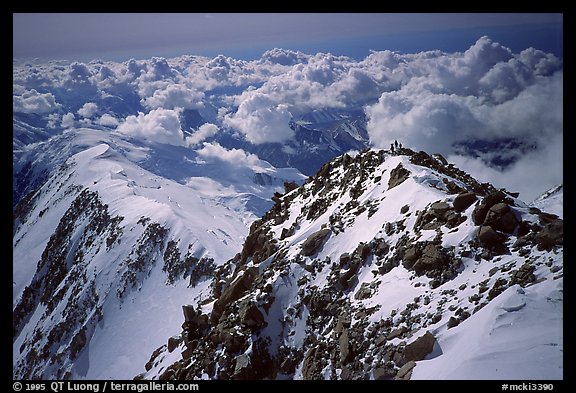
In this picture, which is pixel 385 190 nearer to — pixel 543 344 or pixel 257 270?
pixel 257 270

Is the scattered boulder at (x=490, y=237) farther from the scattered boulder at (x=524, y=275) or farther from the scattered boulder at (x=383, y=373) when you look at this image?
the scattered boulder at (x=383, y=373)

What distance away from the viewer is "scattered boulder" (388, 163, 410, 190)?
2534 cm

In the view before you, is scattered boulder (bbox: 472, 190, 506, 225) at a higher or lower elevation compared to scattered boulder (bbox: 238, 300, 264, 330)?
higher

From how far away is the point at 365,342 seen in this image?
51.8 feet

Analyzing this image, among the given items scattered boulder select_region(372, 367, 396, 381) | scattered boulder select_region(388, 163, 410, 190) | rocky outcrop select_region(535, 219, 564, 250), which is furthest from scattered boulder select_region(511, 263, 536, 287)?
scattered boulder select_region(388, 163, 410, 190)

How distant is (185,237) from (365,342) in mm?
59971

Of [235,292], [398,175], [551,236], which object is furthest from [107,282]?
[551,236]

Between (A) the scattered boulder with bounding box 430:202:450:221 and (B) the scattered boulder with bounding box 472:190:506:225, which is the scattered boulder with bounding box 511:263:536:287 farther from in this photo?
(A) the scattered boulder with bounding box 430:202:450:221

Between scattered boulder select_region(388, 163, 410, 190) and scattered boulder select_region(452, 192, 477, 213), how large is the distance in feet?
20.6

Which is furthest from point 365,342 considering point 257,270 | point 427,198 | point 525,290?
point 257,270

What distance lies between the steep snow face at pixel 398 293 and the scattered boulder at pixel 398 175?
149mm

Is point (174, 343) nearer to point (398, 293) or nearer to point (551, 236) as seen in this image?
point (398, 293)
